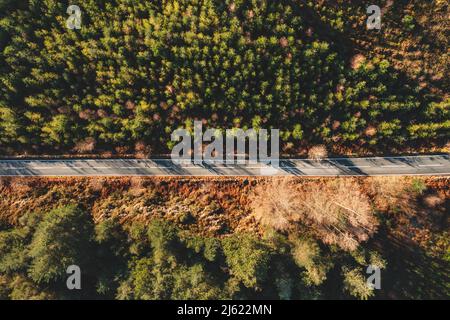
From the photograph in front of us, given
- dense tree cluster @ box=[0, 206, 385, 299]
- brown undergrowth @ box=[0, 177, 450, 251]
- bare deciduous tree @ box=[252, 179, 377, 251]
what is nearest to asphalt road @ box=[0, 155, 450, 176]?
brown undergrowth @ box=[0, 177, 450, 251]

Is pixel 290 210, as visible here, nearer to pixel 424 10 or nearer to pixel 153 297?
pixel 153 297

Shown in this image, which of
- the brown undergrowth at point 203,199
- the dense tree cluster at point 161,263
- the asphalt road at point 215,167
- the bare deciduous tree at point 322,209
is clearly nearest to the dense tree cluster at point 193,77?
the asphalt road at point 215,167

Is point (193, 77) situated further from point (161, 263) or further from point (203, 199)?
point (161, 263)

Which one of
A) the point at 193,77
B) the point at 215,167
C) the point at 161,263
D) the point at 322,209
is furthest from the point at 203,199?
the point at 193,77

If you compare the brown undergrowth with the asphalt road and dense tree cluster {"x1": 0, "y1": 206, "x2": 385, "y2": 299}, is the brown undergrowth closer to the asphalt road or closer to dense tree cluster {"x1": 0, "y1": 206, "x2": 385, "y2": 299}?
the asphalt road

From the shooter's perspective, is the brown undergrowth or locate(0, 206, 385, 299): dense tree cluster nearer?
locate(0, 206, 385, 299): dense tree cluster
